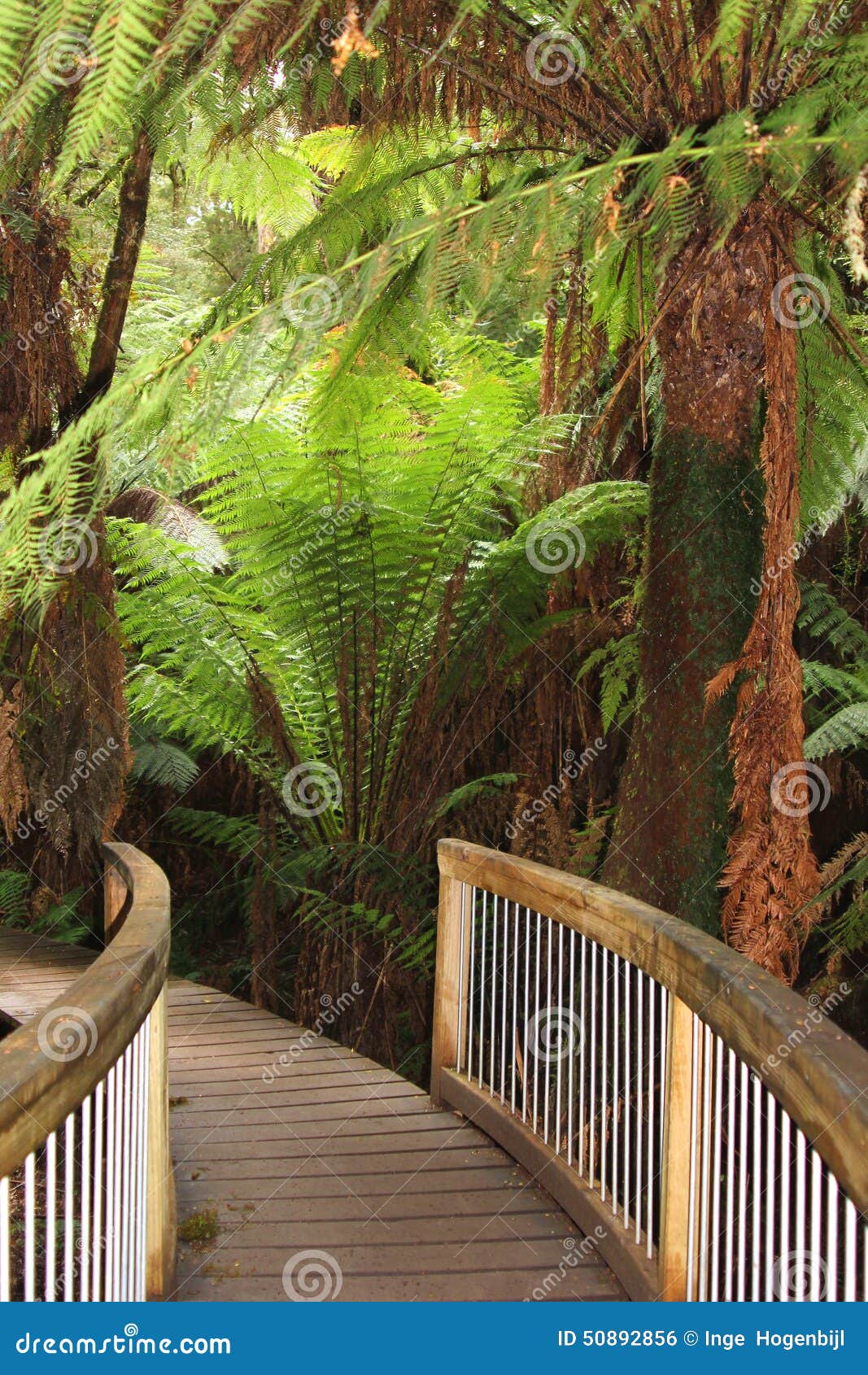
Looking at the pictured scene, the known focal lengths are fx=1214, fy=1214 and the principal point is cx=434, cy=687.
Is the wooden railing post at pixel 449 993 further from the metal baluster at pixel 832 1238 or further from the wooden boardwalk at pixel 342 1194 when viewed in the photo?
the metal baluster at pixel 832 1238

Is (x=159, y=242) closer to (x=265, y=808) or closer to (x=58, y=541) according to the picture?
(x=265, y=808)

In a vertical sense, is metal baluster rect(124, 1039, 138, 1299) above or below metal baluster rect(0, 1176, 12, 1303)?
below

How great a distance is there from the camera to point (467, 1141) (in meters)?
3.18

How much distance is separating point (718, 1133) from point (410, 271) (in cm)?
191

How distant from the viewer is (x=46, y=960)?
17.0ft

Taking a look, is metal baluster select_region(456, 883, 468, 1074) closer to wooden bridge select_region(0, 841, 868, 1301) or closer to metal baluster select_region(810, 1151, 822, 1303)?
wooden bridge select_region(0, 841, 868, 1301)

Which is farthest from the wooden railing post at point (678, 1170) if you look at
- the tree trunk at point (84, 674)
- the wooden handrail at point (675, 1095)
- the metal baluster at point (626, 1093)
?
the tree trunk at point (84, 674)

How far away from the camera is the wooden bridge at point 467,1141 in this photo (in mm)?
1553

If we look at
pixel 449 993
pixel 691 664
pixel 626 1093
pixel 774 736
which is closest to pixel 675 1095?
pixel 626 1093

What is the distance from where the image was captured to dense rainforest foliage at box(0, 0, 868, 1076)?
2406mm

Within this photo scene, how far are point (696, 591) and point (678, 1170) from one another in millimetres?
1383

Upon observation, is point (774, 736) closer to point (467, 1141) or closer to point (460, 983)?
point (460, 983)

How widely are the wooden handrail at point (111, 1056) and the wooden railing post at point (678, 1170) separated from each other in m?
0.93

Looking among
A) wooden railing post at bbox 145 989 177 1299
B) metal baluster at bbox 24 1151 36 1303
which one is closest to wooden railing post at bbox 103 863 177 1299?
wooden railing post at bbox 145 989 177 1299
